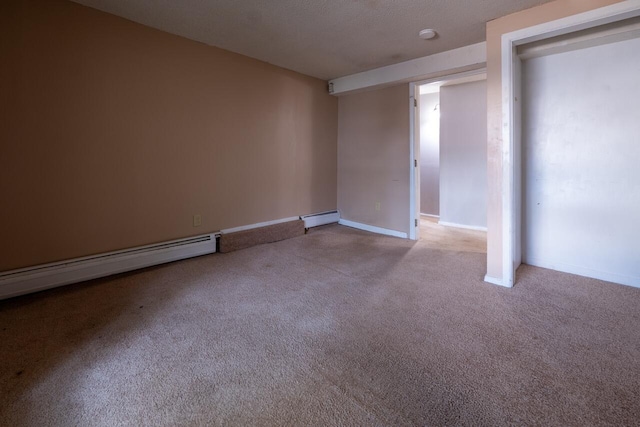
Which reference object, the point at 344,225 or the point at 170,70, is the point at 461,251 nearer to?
the point at 344,225

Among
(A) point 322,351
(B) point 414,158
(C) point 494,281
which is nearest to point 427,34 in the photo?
(B) point 414,158

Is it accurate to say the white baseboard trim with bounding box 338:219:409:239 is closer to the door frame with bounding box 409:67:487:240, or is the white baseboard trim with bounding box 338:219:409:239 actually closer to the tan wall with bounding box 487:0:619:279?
the door frame with bounding box 409:67:487:240

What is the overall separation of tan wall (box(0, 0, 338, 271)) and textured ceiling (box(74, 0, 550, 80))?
268 mm

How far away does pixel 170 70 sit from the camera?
10.00ft

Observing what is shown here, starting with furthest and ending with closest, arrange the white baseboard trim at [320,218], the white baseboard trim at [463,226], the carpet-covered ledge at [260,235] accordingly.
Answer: the white baseboard trim at [463,226] < the white baseboard trim at [320,218] < the carpet-covered ledge at [260,235]

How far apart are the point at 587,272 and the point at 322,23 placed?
326 centimetres

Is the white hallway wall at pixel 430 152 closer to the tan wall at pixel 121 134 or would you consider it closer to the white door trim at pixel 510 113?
the tan wall at pixel 121 134

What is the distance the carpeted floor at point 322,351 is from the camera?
126cm

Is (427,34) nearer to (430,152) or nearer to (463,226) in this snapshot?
(463,226)

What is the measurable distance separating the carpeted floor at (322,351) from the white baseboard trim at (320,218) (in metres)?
1.83

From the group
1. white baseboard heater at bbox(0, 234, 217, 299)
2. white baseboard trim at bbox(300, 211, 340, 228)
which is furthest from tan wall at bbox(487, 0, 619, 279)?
white baseboard heater at bbox(0, 234, 217, 299)

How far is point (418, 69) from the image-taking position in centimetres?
364

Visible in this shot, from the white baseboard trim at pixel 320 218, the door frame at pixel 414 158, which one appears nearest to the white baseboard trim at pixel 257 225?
the white baseboard trim at pixel 320 218

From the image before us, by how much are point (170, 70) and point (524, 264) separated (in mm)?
4076
